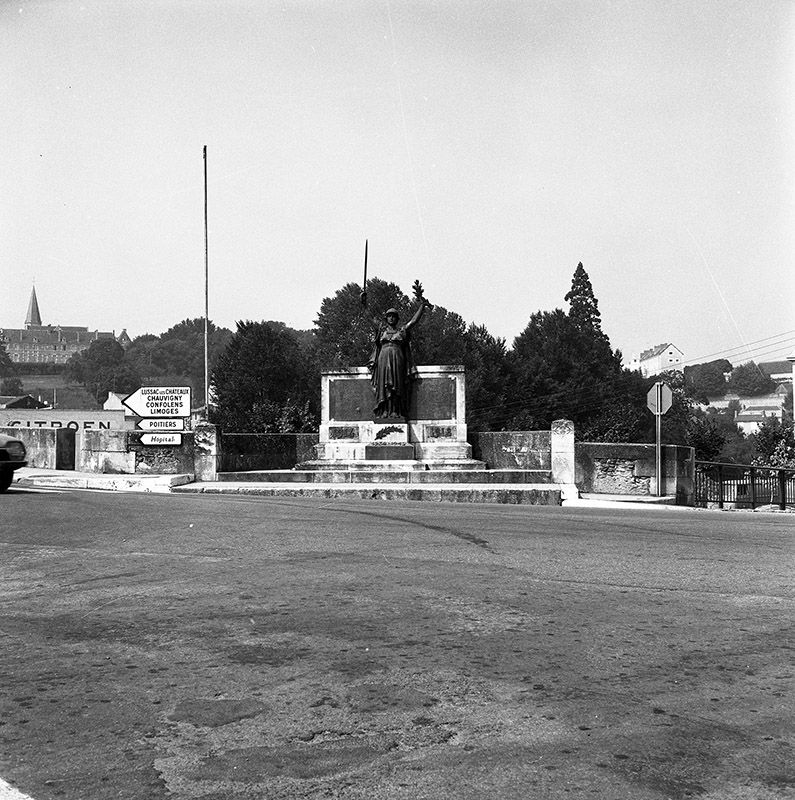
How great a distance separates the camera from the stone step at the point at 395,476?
2222 cm

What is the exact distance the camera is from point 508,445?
25.2 m

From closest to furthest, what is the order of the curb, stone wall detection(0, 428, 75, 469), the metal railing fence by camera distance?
the curb < the metal railing fence < stone wall detection(0, 428, 75, 469)

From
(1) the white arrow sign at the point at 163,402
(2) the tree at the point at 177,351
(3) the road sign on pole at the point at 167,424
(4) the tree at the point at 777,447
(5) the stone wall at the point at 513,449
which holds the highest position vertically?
(2) the tree at the point at 177,351

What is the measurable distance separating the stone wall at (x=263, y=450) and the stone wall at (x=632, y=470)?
8.24 meters

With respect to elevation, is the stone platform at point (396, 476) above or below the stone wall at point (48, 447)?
below

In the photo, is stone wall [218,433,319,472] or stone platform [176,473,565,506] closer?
stone platform [176,473,565,506]

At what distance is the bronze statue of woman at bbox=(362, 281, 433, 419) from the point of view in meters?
24.2

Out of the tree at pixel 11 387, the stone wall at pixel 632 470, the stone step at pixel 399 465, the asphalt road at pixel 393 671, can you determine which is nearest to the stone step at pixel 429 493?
the stone wall at pixel 632 470

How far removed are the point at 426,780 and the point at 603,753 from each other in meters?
0.74

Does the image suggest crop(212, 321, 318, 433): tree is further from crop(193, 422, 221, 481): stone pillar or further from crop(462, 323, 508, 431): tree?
crop(193, 422, 221, 481): stone pillar

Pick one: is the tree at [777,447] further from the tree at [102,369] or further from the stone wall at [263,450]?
the tree at [102,369]

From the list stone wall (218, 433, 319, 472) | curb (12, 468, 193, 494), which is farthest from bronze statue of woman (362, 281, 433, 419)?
curb (12, 468, 193, 494)

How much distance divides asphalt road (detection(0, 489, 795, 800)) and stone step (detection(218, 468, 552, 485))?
43.0ft

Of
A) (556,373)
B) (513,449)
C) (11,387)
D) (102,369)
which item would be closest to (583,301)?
(556,373)
